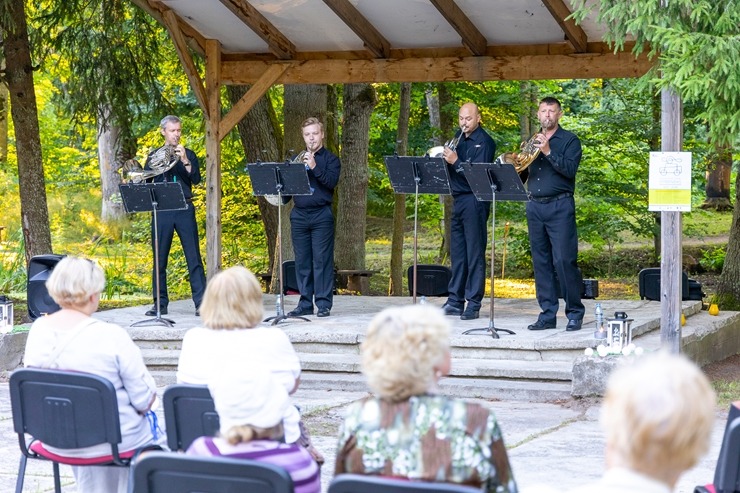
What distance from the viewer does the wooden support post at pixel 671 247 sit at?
747cm

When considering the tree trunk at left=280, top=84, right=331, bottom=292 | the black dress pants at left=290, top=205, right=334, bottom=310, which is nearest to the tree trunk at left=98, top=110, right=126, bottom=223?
the tree trunk at left=280, top=84, right=331, bottom=292

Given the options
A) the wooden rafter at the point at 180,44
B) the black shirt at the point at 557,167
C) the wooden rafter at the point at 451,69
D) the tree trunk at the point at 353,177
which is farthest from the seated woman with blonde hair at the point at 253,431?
the tree trunk at the point at 353,177

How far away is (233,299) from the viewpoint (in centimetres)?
394

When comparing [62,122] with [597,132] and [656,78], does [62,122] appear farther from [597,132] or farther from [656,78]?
[656,78]

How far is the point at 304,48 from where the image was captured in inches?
426

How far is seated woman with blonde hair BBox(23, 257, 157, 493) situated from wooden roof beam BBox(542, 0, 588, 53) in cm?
573

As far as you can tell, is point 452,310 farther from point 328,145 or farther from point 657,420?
point 657,420

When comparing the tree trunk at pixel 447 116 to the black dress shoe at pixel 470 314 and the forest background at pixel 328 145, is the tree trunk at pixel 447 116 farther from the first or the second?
the black dress shoe at pixel 470 314

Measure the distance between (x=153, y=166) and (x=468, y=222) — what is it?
9.11 ft

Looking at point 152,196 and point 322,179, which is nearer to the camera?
point 152,196

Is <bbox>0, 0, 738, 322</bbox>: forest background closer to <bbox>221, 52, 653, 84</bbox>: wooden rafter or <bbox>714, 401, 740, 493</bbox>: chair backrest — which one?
<bbox>221, 52, 653, 84</bbox>: wooden rafter

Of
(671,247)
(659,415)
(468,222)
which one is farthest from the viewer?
(468,222)

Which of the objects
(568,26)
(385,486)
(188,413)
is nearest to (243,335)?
(188,413)

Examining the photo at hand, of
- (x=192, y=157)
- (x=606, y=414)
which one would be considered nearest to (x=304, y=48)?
(x=192, y=157)
